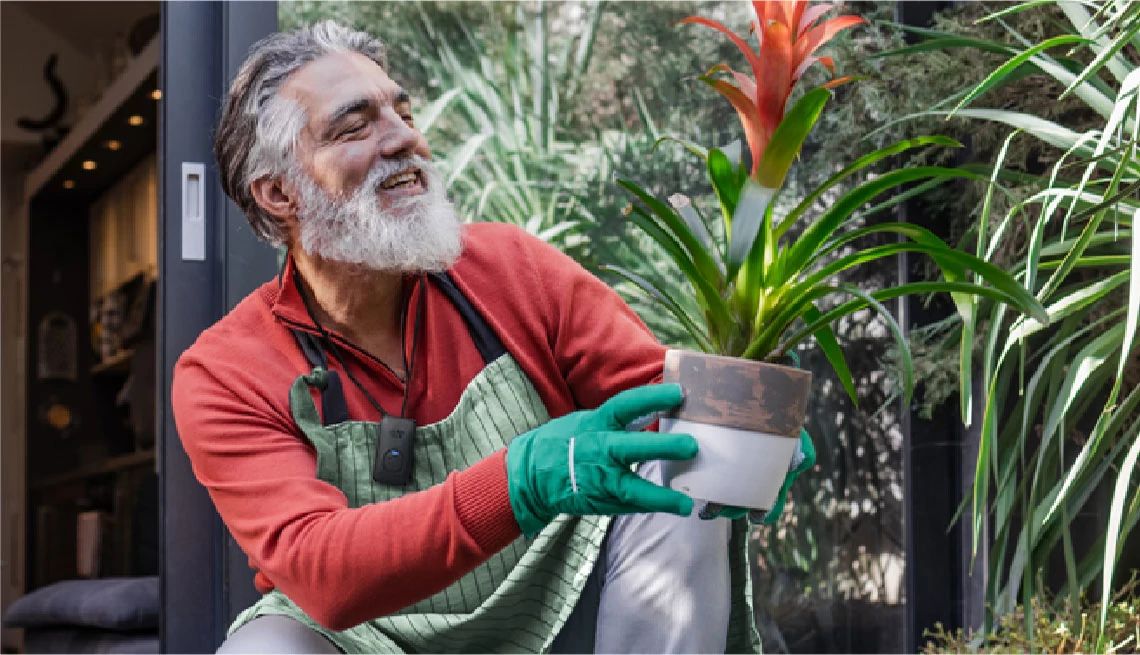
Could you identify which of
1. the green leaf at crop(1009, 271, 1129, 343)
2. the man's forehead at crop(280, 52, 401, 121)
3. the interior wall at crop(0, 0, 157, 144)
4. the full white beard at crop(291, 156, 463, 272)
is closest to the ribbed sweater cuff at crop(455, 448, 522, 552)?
the full white beard at crop(291, 156, 463, 272)

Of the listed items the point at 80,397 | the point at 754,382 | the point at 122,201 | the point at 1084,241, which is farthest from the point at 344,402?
the point at 80,397

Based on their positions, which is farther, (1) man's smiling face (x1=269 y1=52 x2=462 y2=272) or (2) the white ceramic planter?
(1) man's smiling face (x1=269 y1=52 x2=462 y2=272)

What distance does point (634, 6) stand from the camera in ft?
8.89

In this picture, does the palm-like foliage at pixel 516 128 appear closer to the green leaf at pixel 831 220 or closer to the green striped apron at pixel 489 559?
the green striped apron at pixel 489 559

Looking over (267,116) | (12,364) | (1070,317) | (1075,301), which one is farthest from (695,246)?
(12,364)

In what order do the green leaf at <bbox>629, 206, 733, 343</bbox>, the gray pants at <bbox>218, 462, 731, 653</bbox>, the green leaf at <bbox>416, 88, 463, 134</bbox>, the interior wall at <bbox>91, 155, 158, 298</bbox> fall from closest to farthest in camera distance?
the green leaf at <bbox>629, 206, 733, 343</bbox> → the gray pants at <bbox>218, 462, 731, 653</bbox> → the green leaf at <bbox>416, 88, 463, 134</bbox> → the interior wall at <bbox>91, 155, 158, 298</bbox>

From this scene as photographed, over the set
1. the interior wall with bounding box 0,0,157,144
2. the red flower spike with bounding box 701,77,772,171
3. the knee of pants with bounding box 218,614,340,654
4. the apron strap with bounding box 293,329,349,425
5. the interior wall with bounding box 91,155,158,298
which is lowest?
the knee of pants with bounding box 218,614,340,654

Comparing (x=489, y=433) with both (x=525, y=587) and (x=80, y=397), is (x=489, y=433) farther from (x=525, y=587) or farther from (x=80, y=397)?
(x=80, y=397)

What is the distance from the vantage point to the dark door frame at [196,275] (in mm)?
2404

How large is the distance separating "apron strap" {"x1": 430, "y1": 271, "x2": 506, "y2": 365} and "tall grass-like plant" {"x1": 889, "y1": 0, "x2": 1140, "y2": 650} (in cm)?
67

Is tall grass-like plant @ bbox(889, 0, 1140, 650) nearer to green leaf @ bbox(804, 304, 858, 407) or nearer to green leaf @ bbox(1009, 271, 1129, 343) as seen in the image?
green leaf @ bbox(1009, 271, 1129, 343)

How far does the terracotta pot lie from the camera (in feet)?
4.50

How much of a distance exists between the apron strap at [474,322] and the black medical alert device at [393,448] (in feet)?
0.56

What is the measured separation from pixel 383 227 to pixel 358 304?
149 mm
